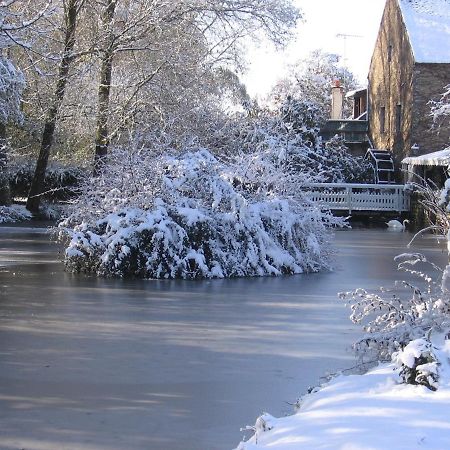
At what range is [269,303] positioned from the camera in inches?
481

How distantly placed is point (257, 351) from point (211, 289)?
479cm

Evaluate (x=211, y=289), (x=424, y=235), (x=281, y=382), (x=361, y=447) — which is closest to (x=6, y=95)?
(x=424, y=235)

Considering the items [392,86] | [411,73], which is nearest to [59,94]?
[411,73]

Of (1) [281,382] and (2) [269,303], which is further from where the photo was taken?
(2) [269,303]

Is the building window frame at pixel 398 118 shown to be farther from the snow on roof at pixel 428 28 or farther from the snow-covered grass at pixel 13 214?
the snow-covered grass at pixel 13 214

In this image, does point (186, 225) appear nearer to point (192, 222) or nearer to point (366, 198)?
point (192, 222)

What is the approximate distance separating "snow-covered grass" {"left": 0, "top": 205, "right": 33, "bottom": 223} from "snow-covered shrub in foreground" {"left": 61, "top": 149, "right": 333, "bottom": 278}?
14738mm

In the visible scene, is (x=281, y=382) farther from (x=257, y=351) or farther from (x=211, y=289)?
(x=211, y=289)

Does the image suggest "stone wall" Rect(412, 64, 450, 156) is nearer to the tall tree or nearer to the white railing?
the white railing

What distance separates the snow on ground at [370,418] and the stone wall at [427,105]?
31150mm

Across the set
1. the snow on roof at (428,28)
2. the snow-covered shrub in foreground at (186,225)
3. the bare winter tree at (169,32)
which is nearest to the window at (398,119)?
the snow on roof at (428,28)

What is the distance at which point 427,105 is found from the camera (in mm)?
36562

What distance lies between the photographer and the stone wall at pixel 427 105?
36.4 metres

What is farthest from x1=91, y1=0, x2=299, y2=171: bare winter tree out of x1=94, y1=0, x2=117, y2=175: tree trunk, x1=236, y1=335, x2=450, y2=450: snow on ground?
x1=236, y1=335, x2=450, y2=450: snow on ground
